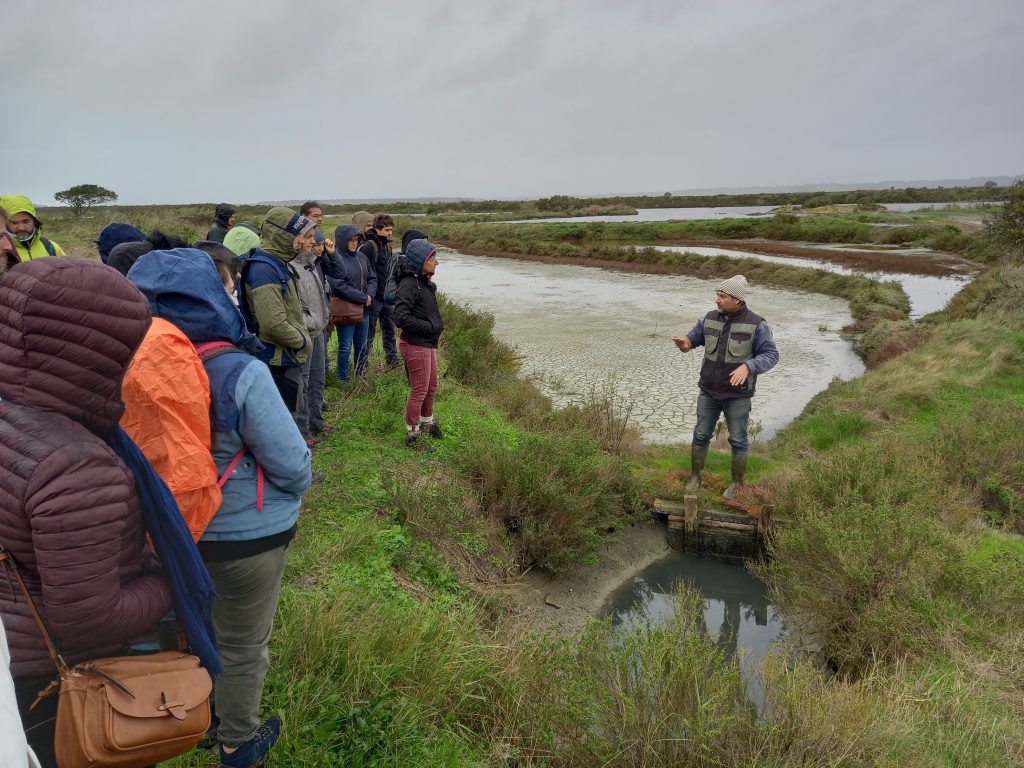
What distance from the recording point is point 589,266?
101 ft

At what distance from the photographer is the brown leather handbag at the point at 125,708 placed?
1.50m

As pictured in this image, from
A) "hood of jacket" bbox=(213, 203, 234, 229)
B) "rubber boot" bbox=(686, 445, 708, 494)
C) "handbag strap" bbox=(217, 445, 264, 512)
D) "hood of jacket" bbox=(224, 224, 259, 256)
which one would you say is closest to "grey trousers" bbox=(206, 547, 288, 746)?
"handbag strap" bbox=(217, 445, 264, 512)

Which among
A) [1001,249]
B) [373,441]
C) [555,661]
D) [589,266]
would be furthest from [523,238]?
[555,661]

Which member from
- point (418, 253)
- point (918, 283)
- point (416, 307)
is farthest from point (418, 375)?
point (918, 283)

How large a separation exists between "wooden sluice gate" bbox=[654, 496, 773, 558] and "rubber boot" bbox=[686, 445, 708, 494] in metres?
0.27

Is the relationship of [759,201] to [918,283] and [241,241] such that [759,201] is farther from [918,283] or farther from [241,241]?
[241,241]

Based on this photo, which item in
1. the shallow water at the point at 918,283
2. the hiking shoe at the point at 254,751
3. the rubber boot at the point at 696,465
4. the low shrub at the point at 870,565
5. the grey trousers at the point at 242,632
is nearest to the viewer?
the grey trousers at the point at 242,632

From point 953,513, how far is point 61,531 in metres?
7.00

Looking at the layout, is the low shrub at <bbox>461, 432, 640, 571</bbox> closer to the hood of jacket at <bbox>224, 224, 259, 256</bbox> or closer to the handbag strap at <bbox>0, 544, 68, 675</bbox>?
the hood of jacket at <bbox>224, 224, 259, 256</bbox>

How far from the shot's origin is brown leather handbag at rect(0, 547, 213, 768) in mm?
1498

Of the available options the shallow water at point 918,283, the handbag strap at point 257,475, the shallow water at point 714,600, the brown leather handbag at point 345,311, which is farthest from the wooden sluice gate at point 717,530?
the shallow water at point 918,283

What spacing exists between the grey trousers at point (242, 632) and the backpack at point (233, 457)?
0.23 meters

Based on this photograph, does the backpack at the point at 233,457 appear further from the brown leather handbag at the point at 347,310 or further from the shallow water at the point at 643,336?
the shallow water at the point at 643,336

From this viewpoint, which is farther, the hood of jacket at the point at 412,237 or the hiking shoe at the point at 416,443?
the hiking shoe at the point at 416,443
